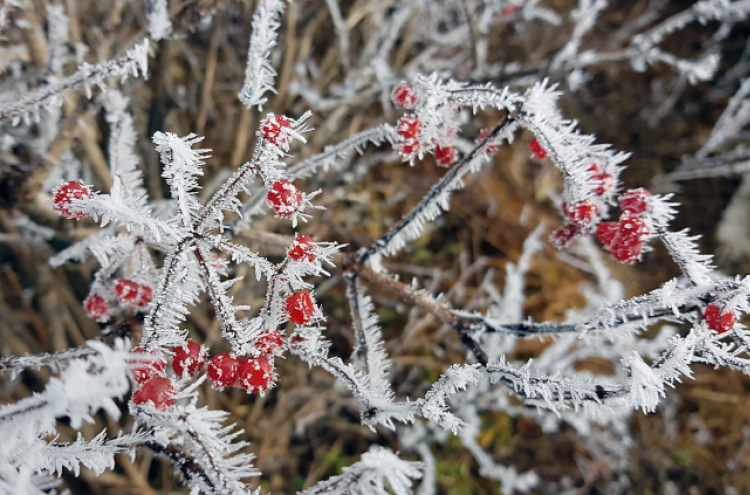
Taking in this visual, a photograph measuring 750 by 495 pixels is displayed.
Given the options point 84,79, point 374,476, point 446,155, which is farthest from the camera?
point 446,155

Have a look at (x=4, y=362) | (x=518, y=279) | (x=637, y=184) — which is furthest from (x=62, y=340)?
(x=637, y=184)

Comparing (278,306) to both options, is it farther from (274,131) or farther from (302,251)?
(274,131)

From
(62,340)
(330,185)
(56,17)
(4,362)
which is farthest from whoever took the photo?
(330,185)

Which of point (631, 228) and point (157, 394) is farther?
point (631, 228)

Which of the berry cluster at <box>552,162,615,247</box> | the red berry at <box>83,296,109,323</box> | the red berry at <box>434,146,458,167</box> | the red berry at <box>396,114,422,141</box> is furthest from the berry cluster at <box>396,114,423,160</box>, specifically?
the red berry at <box>83,296,109,323</box>

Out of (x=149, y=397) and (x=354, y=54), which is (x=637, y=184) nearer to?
(x=354, y=54)

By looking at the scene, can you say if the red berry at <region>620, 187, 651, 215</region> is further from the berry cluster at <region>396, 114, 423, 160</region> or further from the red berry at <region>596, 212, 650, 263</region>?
the berry cluster at <region>396, 114, 423, 160</region>

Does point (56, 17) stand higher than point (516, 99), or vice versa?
point (56, 17)

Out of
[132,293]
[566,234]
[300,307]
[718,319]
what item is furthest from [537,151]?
[132,293]
